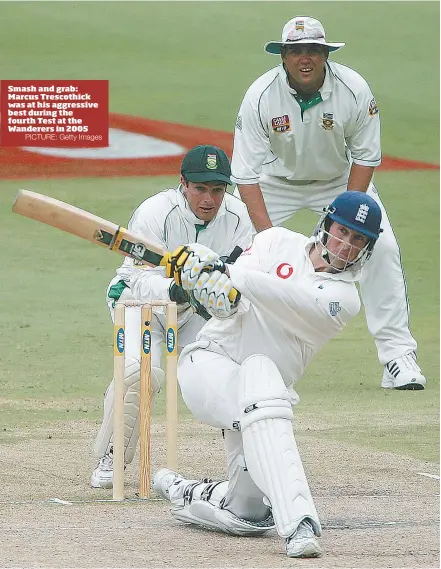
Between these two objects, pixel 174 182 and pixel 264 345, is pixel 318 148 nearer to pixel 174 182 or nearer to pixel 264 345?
pixel 264 345

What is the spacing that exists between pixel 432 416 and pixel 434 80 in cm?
763

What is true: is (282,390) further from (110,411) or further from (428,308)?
(428,308)

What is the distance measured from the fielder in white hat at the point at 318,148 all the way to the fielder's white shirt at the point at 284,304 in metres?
2.07

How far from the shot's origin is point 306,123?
609 cm

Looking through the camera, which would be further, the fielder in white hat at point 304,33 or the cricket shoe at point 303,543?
the fielder in white hat at point 304,33

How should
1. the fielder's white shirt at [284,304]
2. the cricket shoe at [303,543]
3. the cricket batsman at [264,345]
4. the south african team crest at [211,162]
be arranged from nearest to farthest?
the cricket shoe at [303,543] → the cricket batsman at [264,345] → the fielder's white shirt at [284,304] → the south african team crest at [211,162]

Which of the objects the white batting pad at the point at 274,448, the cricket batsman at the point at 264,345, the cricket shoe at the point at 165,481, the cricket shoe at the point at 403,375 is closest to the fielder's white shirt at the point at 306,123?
the cricket shoe at the point at 403,375

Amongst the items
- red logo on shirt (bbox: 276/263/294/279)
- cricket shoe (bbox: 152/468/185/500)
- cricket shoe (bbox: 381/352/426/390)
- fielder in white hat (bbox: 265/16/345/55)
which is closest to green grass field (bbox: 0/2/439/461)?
cricket shoe (bbox: 381/352/426/390)

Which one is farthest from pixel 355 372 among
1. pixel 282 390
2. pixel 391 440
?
pixel 282 390

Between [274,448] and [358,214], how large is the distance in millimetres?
677

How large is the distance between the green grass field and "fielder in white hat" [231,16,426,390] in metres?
0.31

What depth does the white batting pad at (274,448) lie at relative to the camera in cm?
341
